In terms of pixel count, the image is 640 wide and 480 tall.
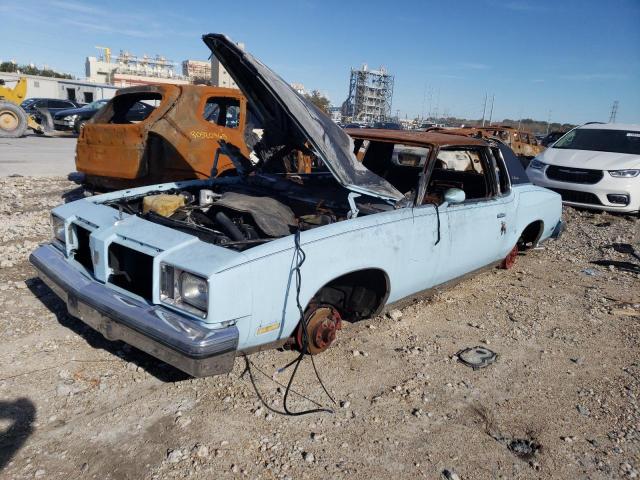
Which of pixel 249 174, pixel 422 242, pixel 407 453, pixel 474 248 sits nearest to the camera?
pixel 407 453

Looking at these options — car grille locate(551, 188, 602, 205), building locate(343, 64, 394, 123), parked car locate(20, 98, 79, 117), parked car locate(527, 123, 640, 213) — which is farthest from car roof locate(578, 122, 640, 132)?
building locate(343, 64, 394, 123)

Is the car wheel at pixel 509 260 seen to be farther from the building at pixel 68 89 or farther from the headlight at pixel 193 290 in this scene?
the building at pixel 68 89

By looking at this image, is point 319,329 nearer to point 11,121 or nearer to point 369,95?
point 11,121

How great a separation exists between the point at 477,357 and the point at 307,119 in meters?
2.13

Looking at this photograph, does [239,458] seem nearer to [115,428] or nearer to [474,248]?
[115,428]

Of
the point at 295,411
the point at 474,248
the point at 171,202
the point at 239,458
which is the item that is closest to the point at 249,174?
the point at 171,202

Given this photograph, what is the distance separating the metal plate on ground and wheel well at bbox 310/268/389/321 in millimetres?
721

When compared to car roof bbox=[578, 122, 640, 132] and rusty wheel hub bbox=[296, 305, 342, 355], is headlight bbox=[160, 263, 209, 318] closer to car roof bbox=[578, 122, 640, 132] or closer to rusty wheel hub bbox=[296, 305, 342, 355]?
rusty wheel hub bbox=[296, 305, 342, 355]

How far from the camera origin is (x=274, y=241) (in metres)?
2.73

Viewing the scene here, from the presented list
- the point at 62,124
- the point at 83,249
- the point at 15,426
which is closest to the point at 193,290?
the point at 15,426

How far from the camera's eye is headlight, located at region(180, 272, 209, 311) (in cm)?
250

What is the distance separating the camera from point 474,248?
165 inches

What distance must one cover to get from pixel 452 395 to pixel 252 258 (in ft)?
5.12

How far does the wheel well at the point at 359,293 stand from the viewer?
133 inches
